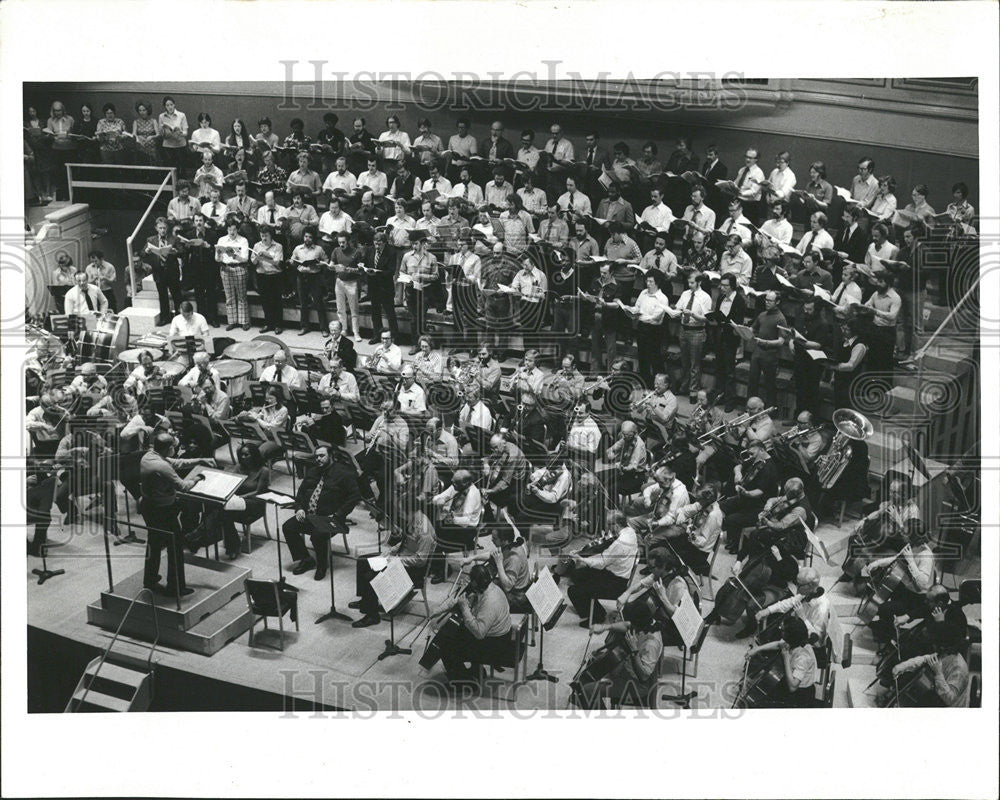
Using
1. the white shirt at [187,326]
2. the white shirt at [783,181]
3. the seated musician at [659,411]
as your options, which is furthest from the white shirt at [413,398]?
the white shirt at [783,181]

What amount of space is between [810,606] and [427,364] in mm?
6036

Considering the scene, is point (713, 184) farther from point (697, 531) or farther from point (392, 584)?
point (392, 584)

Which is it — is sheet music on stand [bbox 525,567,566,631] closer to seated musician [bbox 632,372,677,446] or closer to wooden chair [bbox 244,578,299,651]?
wooden chair [bbox 244,578,299,651]

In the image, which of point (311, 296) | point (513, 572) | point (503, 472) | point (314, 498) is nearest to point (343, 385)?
point (314, 498)

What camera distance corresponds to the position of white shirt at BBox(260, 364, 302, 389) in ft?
54.0

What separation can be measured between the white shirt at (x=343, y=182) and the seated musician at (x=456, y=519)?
225 inches

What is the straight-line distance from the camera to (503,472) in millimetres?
14961

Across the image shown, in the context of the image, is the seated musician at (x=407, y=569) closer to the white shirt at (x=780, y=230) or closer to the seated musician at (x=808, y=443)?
the seated musician at (x=808, y=443)

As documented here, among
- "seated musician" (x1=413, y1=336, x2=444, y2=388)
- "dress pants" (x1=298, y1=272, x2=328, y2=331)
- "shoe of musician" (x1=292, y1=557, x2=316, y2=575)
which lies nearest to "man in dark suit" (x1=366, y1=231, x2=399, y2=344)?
"dress pants" (x1=298, y1=272, x2=328, y2=331)

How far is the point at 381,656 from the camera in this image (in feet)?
44.3

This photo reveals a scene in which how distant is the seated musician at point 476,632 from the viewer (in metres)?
12.7
